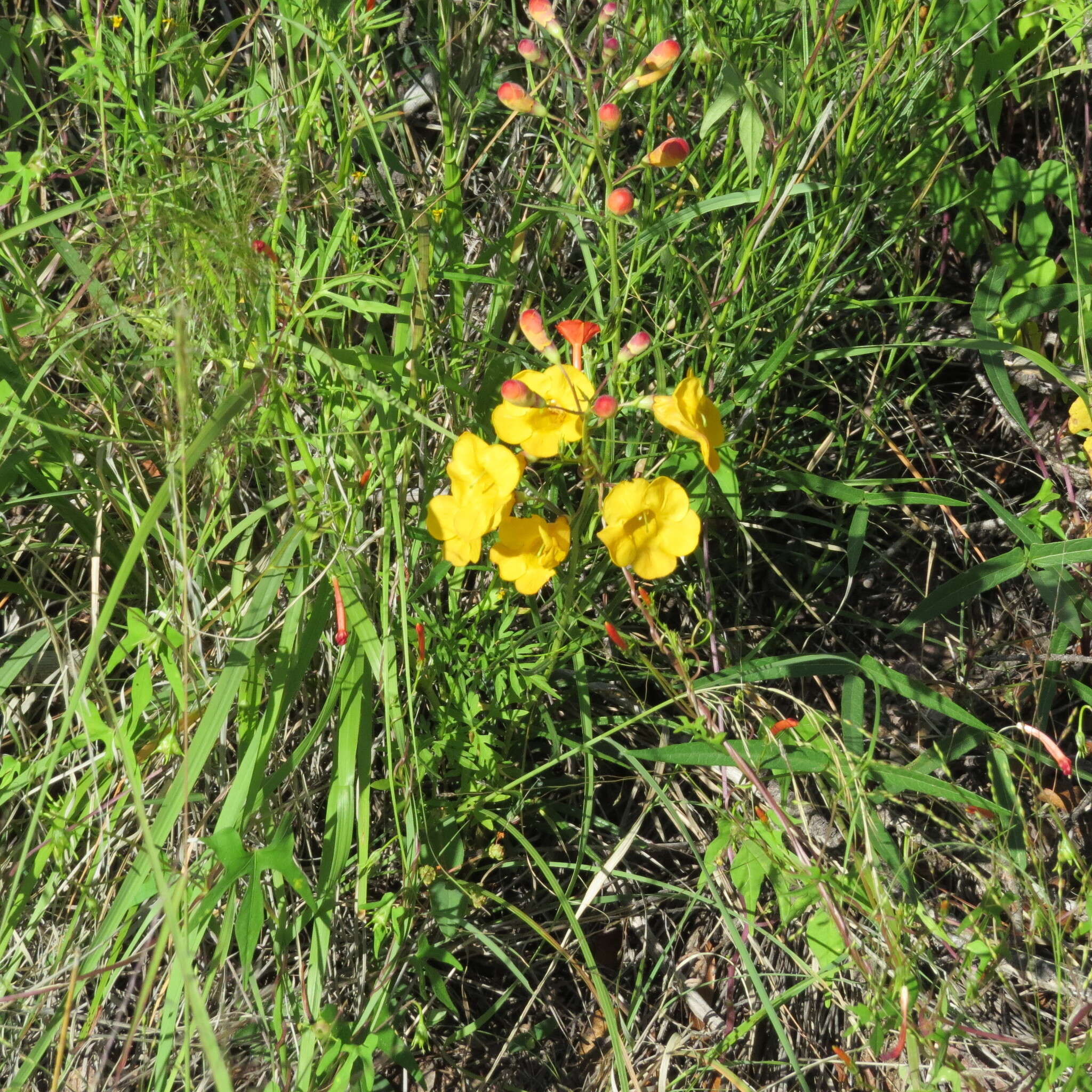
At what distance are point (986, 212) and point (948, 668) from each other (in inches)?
39.0

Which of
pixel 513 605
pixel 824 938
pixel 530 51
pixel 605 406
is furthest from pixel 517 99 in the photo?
pixel 824 938

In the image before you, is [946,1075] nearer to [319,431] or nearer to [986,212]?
[319,431]

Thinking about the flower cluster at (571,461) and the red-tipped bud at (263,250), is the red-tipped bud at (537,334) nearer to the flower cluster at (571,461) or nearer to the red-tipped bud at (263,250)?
the flower cluster at (571,461)

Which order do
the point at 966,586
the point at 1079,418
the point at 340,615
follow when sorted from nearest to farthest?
the point at 340,615, the point at 966,586, the point at 1079,418

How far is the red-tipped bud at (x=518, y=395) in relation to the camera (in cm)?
127

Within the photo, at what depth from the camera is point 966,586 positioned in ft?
5.60

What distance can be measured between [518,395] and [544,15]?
0.58m

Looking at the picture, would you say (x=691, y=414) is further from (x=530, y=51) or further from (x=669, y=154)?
(x=530, y=51)

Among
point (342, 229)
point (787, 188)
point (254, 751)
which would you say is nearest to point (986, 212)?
point (787, 188)

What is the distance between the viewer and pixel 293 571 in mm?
1636

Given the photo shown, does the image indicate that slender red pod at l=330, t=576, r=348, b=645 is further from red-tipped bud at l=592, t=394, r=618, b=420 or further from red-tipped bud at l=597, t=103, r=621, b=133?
red-tipped bud at l=597, t=103, r=621, b=133

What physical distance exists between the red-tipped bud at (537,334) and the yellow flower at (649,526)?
231mm

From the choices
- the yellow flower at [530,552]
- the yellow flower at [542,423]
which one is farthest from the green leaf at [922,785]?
the yellow flower at [542,423]

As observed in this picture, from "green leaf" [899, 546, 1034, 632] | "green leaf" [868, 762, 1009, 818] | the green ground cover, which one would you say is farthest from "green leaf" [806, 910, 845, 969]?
"green leaf" [899, 546, 1034, 632]
